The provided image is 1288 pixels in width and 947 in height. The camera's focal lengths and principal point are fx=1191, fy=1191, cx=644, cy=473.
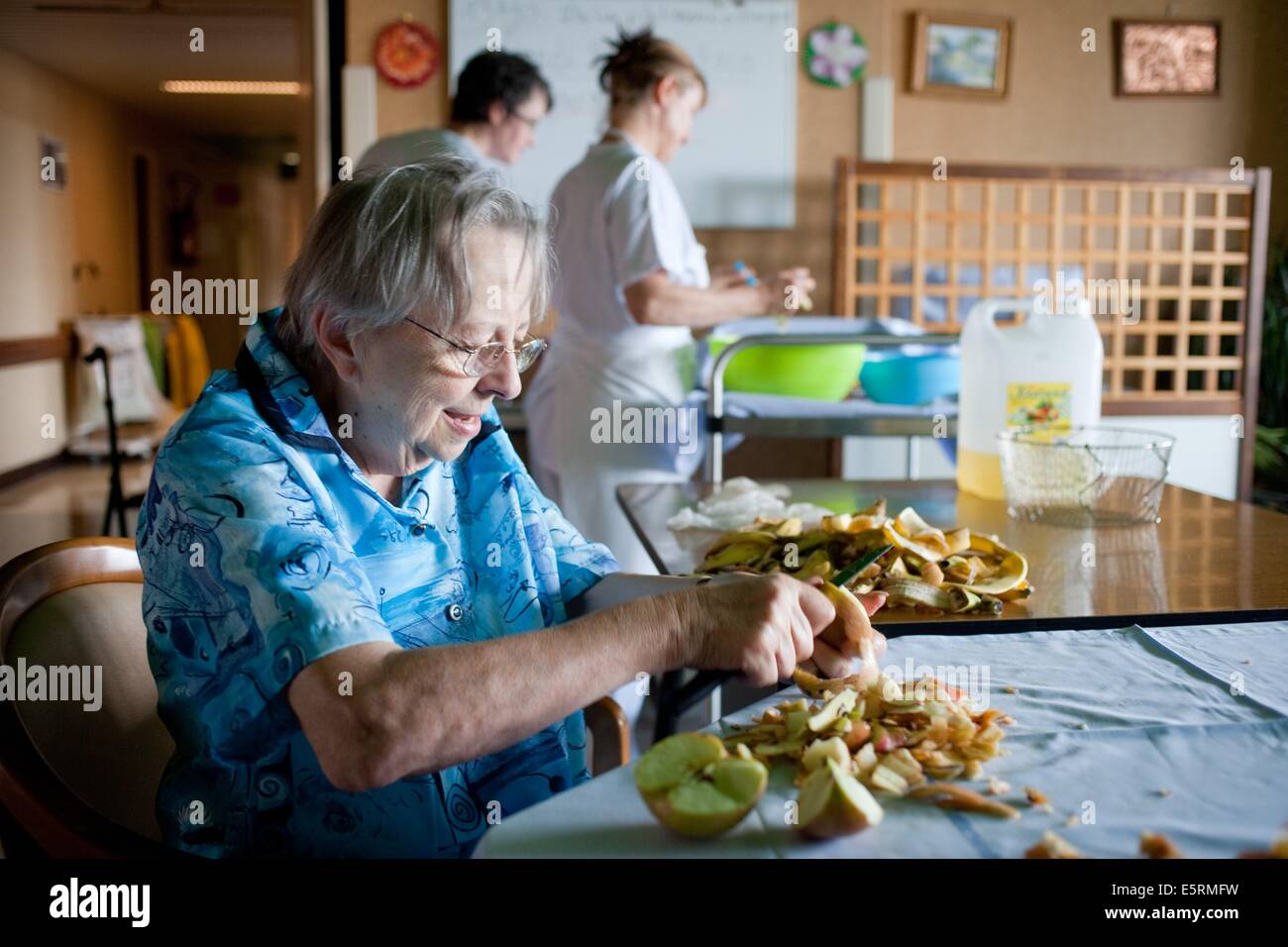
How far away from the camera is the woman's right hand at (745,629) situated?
0.95 metres

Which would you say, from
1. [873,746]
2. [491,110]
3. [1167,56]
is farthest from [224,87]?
[873,746]

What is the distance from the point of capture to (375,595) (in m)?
1.08

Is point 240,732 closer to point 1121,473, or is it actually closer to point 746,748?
point 746,748

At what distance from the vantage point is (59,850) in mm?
903

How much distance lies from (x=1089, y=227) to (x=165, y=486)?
385 cm

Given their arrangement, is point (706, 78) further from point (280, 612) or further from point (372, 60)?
point (280, 612)

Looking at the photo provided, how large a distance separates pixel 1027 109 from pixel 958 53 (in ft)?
1.14

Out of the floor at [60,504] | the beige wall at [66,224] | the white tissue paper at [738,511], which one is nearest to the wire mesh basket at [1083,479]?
the white tissue paper at [738,511]

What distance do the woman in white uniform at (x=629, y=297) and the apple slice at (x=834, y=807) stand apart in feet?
5.38

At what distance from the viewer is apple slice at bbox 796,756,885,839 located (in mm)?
728

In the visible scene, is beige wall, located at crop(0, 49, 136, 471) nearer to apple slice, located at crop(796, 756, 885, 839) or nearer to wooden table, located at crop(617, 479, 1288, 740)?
wooden table, located at crop(617, 479, 1288, 740)

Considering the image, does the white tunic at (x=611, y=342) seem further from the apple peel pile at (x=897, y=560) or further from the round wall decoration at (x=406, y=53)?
the round wall decoration at (x=406, y=53)

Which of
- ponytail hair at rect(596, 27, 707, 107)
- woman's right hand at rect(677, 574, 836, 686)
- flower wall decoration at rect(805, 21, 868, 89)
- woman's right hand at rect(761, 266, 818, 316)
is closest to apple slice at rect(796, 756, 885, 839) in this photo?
woman's right hand at rect(677, 574, 836, 686)
